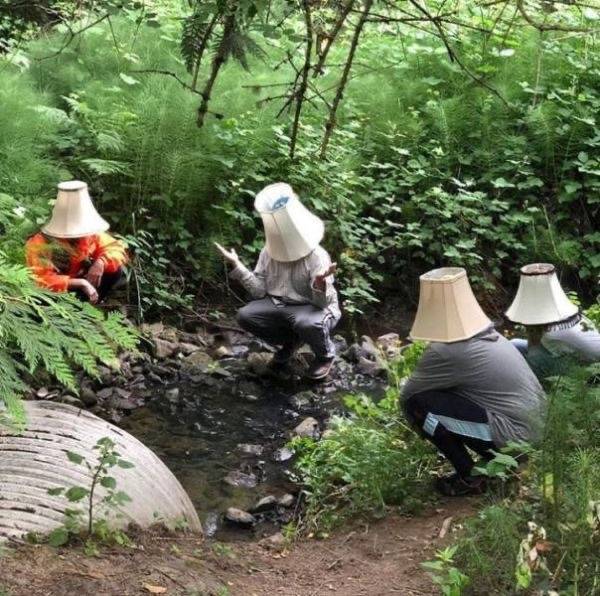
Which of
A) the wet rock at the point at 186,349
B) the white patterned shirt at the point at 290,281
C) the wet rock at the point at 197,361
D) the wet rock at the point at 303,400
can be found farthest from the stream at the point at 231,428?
the white patterned shirt at the point at 290,281

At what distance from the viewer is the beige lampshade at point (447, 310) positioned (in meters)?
4.44

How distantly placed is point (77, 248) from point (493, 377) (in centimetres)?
310

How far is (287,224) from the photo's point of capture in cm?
643

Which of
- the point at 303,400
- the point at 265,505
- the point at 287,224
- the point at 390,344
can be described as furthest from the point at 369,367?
the point at 265,505

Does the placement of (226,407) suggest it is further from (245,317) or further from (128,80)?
(128,80)

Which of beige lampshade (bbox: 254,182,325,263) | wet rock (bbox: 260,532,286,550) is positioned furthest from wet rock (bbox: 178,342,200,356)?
wet rock (bbox: 260,532,286,550)

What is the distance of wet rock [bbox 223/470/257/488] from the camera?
561 centimetres

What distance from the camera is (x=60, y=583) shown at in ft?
10.9

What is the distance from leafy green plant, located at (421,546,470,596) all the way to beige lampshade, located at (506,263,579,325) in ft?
5.13

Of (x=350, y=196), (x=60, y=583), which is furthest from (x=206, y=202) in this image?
(x=60, y=583)

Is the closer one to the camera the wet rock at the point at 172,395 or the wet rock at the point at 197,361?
the wet rock at the point at 172,395

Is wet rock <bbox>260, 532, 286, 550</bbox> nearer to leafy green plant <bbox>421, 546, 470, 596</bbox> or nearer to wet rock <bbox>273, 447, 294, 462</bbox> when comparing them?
wet rock <bbox>273, 447, 294, 462</bbox>

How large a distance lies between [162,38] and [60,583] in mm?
7043

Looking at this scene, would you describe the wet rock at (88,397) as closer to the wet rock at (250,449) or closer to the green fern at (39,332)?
the wet rock at (250,449)
